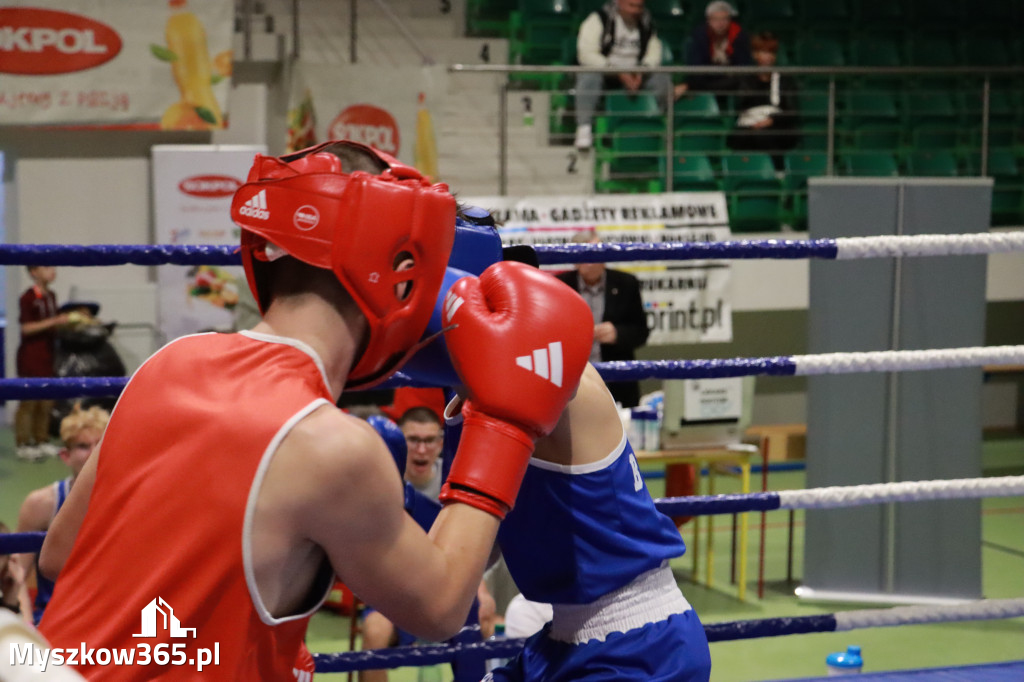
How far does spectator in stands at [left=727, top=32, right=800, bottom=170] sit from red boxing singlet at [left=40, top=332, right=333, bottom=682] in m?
6.64

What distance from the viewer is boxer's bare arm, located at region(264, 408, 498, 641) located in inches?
42.1

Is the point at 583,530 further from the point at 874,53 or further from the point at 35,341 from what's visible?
the point at 874,53

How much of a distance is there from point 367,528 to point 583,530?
46cm

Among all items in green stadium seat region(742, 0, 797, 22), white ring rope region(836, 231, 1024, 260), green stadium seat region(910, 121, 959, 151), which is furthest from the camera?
green stadium seat region(742, 0, 797, 22)

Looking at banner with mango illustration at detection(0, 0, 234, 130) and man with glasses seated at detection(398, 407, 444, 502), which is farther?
banner with mango illustration at detection(0, 0, 234, 130)

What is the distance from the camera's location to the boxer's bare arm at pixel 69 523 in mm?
1235

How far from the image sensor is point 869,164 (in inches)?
307

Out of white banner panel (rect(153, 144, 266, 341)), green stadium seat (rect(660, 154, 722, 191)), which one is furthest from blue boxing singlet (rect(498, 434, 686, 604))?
green stadium seat (rect(660, 154, 722, 191))

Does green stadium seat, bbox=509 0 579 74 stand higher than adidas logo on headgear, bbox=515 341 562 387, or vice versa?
green stadium seat, bbox=509 0 579 74

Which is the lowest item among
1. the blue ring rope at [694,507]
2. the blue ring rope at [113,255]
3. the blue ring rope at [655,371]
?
the blue ring rope at [694,507]

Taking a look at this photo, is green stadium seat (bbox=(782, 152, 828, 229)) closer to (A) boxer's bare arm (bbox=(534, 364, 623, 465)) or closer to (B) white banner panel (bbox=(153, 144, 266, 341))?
(B) white banner panel (bbox=(153, 144, 266, 341))

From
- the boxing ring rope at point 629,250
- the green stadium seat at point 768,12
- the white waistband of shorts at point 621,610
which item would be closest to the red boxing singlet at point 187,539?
the white waistband of shorts at point 621,610

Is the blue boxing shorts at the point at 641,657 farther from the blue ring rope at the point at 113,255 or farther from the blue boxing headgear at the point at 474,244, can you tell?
the blue ring rope at the point at 113,255

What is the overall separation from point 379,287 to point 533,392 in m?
0.21
